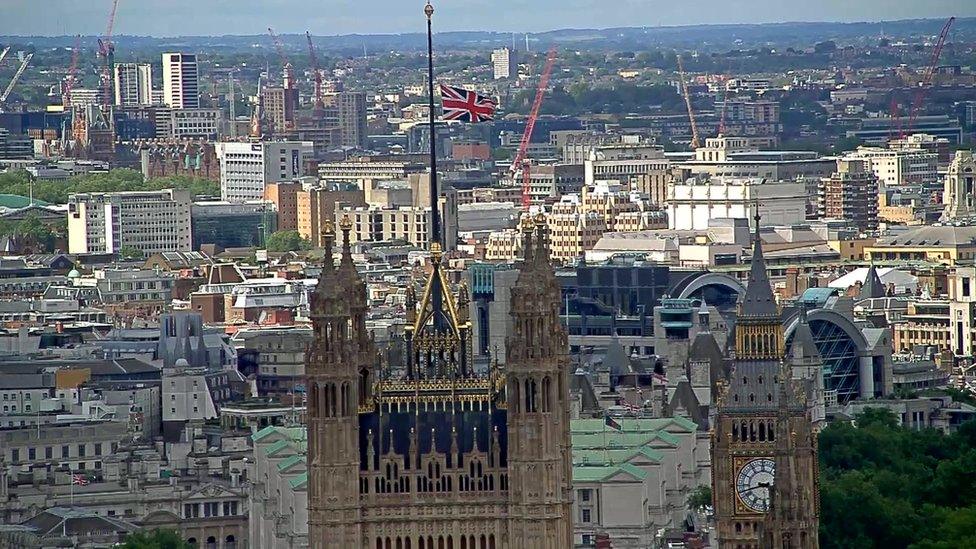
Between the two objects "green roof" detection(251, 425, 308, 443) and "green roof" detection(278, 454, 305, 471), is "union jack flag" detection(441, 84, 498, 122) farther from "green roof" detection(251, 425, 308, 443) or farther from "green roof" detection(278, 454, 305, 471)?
"green roof" detection(251, 425, 308, 443)

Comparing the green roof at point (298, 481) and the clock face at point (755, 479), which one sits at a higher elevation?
the clock face at point (755, 479)

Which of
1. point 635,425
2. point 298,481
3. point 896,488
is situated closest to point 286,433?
point 298,481

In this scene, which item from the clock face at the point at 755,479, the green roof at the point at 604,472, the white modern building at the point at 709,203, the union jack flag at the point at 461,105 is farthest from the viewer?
the white modern building at the point at 709,203

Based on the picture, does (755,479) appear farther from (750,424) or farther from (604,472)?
(604,472)

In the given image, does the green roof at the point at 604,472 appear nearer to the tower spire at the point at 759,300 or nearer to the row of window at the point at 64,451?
the tower spire at the point at 759,300

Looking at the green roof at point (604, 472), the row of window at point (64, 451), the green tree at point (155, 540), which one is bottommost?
the green tree at point (155, 540)

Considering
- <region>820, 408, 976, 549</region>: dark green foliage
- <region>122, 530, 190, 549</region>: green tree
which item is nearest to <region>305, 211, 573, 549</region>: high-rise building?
<region>820, 408, 976, 549</region>: dark green foliage

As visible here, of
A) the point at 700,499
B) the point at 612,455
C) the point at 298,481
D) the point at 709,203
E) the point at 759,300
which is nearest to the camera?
the point at 759,300

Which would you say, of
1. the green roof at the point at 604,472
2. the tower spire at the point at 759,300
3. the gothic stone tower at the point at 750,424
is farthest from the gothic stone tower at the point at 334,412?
the green roof at the point at 604,472
